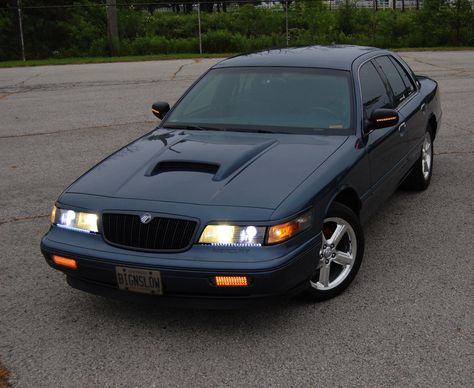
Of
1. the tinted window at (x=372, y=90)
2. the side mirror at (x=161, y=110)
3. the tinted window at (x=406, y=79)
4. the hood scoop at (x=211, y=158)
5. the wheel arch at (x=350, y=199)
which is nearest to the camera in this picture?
the hood scoop at (x=211, y=158)

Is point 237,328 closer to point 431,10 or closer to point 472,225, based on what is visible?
point 472,225

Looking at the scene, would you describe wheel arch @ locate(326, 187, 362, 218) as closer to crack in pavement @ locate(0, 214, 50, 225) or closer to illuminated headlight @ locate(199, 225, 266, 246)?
illuminated headlight @ locate(199, 225, 266, 246)

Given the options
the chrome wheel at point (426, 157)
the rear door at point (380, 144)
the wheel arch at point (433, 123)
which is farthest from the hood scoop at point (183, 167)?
the wheel arch at point (433, 123)

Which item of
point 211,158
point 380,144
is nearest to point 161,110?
point 211,158

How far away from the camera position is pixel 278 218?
3688mm

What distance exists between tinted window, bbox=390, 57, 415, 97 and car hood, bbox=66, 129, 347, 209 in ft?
6.61

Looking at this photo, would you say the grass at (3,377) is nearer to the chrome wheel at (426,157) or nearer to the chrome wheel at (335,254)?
the chrome wheel at (335,254)

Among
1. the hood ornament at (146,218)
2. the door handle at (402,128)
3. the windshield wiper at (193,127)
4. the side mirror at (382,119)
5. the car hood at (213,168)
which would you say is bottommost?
the hood ornament at (146,218)

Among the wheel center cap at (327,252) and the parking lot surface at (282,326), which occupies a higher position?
the wheel center cap at (327,252)

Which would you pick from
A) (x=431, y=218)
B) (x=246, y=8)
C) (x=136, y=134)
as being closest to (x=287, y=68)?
(x=431, y=218)

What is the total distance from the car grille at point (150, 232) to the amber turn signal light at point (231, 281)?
271 mm

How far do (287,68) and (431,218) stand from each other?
1886 mm

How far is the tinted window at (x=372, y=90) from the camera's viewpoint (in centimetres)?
520

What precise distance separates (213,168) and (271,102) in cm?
114
